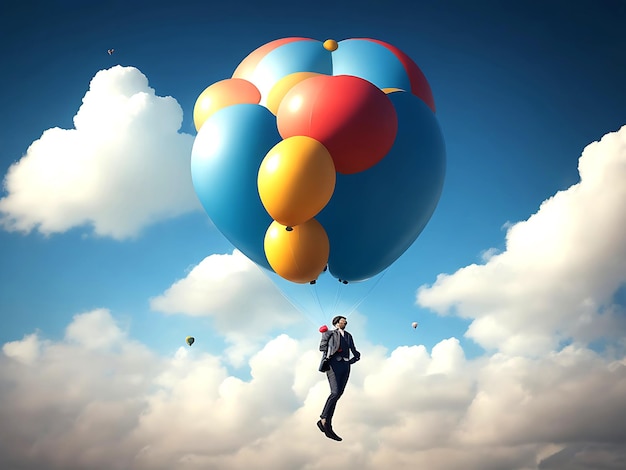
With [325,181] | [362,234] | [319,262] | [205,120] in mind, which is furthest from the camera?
[205,120]

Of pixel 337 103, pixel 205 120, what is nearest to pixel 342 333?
pixel 337 103

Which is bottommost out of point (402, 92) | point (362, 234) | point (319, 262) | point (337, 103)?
point (319, 262)

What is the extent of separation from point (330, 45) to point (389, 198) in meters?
3.24

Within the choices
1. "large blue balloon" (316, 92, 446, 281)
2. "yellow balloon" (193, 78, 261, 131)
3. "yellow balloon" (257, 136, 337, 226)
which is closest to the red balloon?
"yellow balloon" (257, 136, 337, 226)

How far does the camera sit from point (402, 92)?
10.5 m

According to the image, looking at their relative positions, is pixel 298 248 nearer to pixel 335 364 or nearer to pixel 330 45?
pixel 335 364

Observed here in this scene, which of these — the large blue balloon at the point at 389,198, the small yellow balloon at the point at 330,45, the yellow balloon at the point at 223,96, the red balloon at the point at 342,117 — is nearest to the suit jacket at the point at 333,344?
the large blue balloon at the point at 389,198

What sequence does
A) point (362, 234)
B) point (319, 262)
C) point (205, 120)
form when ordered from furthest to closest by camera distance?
1. point (205, 120)
2. point (362, 234)
3. point (319, 262)

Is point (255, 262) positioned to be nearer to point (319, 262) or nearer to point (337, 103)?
point (319, 262)

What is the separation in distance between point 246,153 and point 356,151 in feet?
6.00

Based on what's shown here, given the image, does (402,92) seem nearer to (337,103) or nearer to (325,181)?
(337,103)

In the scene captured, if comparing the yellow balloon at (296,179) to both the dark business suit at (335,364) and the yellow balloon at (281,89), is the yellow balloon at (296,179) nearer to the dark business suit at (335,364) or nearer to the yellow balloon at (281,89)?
the yellow balloon at (281,89)

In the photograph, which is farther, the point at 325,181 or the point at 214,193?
the point at 214,193

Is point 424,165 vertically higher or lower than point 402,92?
lower
